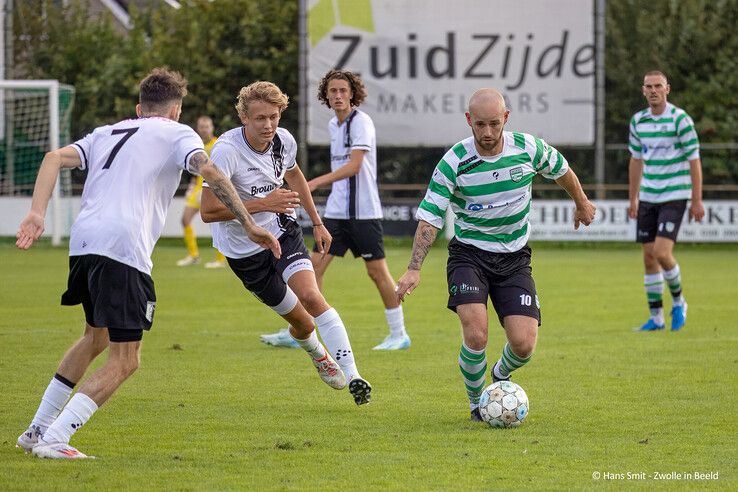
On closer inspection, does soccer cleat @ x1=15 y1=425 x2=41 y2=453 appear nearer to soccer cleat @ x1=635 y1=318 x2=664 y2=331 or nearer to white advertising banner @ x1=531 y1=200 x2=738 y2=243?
soccer cleat @ x1=635 y1=318 x2=664 y2=331

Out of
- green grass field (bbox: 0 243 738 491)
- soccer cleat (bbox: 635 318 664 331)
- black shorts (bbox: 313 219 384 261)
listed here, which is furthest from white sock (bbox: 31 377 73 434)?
soccer cleat (bbox: 635 318 664 331)

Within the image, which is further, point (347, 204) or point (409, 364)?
point (347, 204)

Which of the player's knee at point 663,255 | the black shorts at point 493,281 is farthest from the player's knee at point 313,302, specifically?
the player's knee at point 663,255

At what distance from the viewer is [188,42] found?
30.3 meters

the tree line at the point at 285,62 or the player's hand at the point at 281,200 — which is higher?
the tree line at the point at 285,62

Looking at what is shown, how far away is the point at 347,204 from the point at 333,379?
11.1 ft

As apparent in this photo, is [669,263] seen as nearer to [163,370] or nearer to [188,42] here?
[163,370]

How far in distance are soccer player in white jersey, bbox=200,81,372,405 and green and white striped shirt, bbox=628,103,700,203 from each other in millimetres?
4921

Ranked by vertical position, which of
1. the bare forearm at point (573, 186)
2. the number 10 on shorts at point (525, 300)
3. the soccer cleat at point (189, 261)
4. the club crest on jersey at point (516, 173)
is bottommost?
the soccer cleat at point (189, 261)

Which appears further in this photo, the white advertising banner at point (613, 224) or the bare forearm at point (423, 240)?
the white advertising banner at point (613, 224)

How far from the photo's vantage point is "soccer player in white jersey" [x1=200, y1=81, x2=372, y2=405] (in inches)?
307

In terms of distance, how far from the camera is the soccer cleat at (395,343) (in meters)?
10.9

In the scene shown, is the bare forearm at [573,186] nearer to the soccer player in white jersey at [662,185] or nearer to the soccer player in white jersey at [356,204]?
the soccer player in white jersey at [356,204]

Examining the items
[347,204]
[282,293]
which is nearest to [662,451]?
[282,293]
